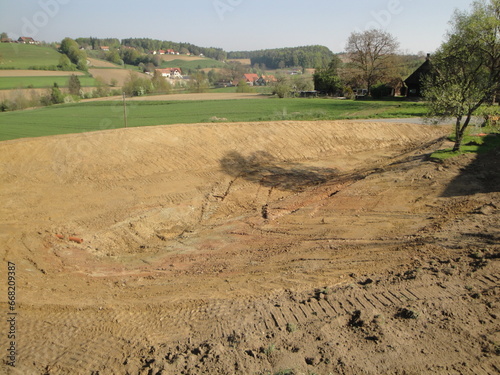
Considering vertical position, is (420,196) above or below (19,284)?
above

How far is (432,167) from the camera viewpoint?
17484 millimetres

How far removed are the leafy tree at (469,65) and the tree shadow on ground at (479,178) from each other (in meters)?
1.75

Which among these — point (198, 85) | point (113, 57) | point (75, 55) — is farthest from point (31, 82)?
point (113, 57)

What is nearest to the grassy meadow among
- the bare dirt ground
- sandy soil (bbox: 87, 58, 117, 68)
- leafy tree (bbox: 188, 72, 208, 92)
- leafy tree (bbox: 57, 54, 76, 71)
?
sandy soil (bbox: 87, 58, 117, 68)

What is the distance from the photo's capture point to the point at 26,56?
6731 centimetres

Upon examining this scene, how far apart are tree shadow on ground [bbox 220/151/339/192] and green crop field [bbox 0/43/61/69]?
53.6 meters

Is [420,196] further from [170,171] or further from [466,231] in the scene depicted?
[170,171]

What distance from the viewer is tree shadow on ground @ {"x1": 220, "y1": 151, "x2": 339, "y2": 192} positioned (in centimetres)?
1883

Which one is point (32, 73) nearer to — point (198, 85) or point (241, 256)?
point (198, 85)

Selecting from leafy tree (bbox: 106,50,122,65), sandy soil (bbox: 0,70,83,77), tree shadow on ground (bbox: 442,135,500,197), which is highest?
leafy tree (bbox: 106,50,122,65)

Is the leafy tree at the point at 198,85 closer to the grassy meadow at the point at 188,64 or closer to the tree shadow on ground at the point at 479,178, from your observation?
the grassy meadow at the point at 188,64

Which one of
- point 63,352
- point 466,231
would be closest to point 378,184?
point 466,231

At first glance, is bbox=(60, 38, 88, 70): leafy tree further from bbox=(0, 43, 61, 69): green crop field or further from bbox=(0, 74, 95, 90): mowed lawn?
bbox=(0, 74, 95, 90): mowed lawn

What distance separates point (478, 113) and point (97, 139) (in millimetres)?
19822
